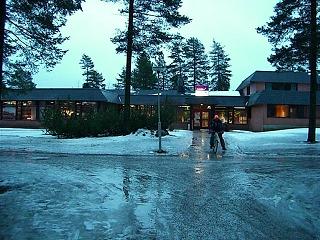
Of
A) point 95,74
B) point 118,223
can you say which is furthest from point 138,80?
point 118,223

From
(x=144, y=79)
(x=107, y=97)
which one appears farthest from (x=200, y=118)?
(x=144, y=79)

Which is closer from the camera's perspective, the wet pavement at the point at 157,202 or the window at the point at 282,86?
the wet pavement at the point at 157,202

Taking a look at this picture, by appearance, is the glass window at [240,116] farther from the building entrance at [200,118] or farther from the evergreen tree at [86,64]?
the evergreen tree at [86,64]

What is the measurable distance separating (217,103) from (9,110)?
81.7 ft

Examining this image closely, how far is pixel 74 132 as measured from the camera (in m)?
29.3

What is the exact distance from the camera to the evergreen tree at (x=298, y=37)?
25.9m

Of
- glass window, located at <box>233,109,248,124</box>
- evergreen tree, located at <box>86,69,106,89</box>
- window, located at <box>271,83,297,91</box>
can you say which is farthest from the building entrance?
evergreen tree, located at <box>86,69,106,89</box>

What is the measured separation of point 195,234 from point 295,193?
4.32 m

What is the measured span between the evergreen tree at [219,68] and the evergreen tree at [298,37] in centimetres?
7346

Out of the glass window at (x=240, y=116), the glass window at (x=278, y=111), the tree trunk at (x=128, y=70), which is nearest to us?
the tree trunk at (x=128, y=70)

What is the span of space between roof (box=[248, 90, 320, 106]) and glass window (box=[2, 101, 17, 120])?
91.7ft

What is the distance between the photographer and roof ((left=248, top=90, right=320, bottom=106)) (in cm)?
4659

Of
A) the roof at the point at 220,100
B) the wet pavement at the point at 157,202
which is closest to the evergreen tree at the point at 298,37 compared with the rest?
the wet pavement at the point at 157,202

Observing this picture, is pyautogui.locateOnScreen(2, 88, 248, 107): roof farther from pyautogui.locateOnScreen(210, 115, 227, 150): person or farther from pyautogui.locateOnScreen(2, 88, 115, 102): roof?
pyautogui.locateOnScreen(210, 115, 227, 150): person
